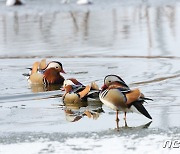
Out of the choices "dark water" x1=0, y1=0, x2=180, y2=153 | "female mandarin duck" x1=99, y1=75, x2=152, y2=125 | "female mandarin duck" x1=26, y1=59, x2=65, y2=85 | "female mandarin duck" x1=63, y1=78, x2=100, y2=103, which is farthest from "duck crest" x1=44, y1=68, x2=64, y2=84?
"female mandarin duck" x1=99, y1=75, x2=152, y2=125

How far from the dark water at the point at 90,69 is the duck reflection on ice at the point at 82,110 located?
0.01 meters

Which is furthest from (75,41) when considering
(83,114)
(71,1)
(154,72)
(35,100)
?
(71,1)

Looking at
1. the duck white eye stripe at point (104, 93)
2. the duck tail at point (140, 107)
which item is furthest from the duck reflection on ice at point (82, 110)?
the duck tail at point (140, 107)

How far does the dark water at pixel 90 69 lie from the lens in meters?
8.05

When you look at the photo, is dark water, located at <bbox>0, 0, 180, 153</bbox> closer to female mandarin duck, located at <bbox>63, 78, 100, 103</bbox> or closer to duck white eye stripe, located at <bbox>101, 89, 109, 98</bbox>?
female mandarin duck, located at <bbox>63, 78, 100, 103</bbox>

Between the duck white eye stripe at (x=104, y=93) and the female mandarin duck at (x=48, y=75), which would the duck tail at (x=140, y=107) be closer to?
the duck white eye stripe at (x=104, y=93)

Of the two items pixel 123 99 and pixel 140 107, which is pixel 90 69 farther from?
pixel 140 107

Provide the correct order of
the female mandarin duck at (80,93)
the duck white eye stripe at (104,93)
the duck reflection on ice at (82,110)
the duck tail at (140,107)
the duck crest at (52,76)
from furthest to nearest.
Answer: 1. the duck crest at (52,76)
2. the female mandarin duck at (80,93)
3. the duck reflection on ice at (82,110)
4. the duck white eye stripe at (104,93)
5. the duck tail at (140,107)

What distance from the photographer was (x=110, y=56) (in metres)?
15.7

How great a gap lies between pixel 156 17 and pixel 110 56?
9.43m

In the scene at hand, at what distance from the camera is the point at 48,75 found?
12.2 metres

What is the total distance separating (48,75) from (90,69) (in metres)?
1.90

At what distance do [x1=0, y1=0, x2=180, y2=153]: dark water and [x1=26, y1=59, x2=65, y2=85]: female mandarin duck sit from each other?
198 millimetres

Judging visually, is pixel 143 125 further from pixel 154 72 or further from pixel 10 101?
pixel 154 72
